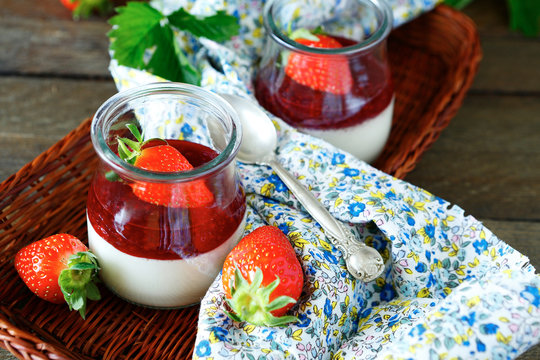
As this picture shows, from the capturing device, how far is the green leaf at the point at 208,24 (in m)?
1.01

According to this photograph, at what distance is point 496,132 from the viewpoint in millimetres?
1184

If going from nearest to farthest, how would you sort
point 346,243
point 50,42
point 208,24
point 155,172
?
1. point 155,172
2. point 346,243
3. point 208,24
4. point 50,42

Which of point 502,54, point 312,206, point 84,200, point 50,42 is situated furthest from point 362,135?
point 50,42

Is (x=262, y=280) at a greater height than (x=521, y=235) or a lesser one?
greater

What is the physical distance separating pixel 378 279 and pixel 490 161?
396mm

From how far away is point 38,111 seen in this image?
1151 mm

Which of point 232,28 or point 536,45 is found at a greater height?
point 232,28

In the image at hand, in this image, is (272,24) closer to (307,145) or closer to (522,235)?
(307,145)

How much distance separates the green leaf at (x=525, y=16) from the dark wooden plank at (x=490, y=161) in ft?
0.64

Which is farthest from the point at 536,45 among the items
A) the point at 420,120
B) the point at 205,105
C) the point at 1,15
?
the point at 1,15

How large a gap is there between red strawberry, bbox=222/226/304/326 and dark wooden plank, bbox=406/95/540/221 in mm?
430

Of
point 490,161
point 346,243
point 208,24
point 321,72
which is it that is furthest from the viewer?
point 490,161

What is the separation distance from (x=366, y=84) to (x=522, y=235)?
344 millimetres

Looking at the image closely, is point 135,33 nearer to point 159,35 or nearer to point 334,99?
point 159,35
